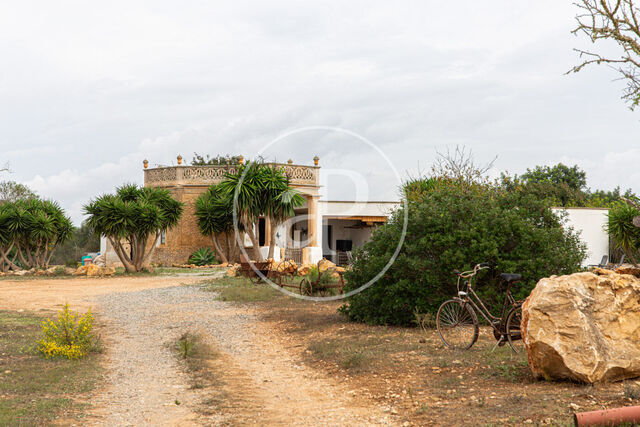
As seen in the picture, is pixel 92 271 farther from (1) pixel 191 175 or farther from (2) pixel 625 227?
(2) pixel 625 227

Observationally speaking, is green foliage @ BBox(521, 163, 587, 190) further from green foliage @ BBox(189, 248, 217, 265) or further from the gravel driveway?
the gravel driveway

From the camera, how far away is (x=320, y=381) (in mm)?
6715

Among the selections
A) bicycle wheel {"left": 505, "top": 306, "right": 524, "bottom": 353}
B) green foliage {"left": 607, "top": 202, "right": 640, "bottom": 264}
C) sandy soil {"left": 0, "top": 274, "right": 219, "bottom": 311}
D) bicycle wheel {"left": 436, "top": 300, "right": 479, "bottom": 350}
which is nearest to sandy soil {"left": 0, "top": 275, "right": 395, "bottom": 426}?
sandy soil {"left": 0, "top": 274, "right": 219, "bottom": 311}

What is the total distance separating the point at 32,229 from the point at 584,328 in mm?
25082

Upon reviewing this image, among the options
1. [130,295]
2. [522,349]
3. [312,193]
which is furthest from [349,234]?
[522,349]

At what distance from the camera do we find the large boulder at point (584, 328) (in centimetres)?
552

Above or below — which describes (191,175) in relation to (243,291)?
above

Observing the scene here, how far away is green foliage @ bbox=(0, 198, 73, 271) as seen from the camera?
25.8 m

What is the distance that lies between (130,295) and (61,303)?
219 centimetres

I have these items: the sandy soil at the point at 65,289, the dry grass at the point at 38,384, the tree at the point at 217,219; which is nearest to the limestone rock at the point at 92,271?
the sandy soil at the point at 65,289

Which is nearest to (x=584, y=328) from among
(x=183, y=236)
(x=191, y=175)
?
(x=183, y=236)

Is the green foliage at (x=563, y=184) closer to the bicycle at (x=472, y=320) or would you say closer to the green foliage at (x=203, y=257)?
the green foliage at (x=203, y=257)

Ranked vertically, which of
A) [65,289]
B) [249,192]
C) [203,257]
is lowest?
[65,289]

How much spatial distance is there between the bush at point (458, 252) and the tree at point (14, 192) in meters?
36.5
